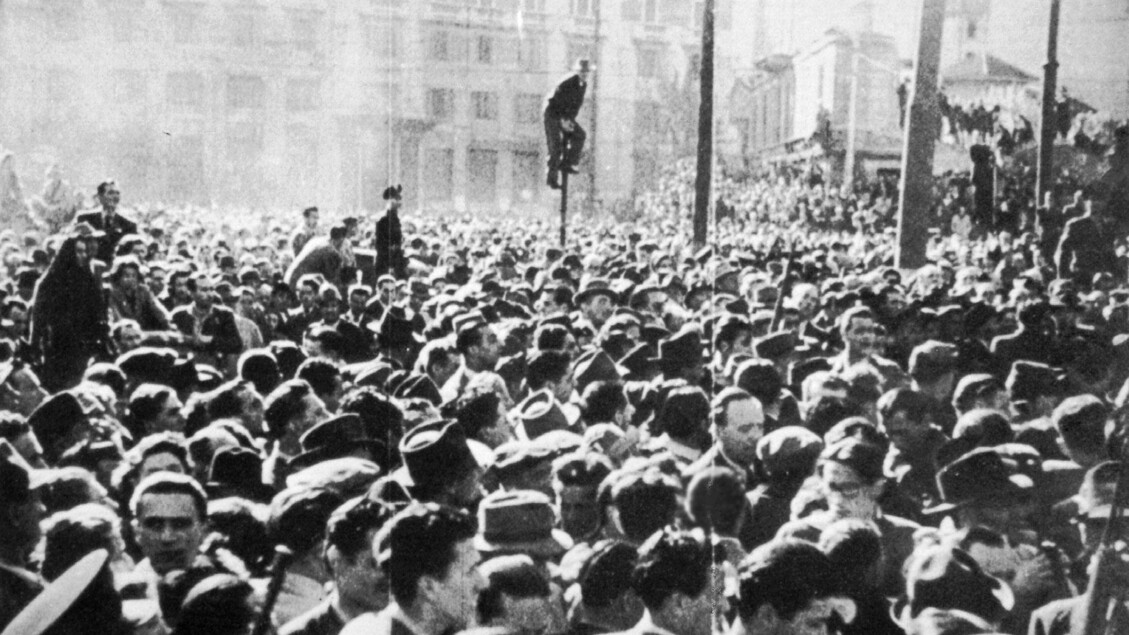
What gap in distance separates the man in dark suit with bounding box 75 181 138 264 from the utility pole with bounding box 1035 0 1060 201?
8.54 m

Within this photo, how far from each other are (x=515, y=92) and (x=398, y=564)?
84.7ft

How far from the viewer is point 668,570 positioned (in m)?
2.78

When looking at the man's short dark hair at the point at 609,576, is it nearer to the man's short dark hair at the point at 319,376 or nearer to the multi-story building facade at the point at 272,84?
the man's short dark hair at the point at 319,376

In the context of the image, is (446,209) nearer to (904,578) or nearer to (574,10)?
(574,10)

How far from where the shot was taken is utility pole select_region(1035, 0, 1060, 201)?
7078 mm

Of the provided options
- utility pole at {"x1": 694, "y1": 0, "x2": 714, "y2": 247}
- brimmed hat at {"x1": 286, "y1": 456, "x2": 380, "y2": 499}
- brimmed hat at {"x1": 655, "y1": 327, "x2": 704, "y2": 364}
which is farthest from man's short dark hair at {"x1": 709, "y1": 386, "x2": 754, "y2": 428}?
utility pole at {"x1": 694, "y1": 0, "x2": 714, "y2": 247}

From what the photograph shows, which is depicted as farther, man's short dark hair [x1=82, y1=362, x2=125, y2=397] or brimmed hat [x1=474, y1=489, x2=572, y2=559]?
man's short dark hair [x1=82, y1=362, x2=125, y2=397]

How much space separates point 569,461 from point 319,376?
2.13m

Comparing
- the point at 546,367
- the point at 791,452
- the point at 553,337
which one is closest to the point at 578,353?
the point at 553,337

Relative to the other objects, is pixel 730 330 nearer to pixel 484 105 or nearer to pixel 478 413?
pixel 478 413

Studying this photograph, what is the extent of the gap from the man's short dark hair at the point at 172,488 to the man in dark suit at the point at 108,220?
6.80 metres

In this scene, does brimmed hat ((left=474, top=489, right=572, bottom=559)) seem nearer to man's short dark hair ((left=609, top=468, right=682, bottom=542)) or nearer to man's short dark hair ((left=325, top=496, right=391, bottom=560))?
man's short dark hair ((left=609, top=468, right=682, bottom=542))

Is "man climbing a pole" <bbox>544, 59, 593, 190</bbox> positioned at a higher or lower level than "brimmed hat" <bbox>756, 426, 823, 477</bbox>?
higher

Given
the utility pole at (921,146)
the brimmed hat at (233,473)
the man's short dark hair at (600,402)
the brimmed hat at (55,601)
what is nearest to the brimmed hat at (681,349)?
the man's short dark hair at (600,402)
